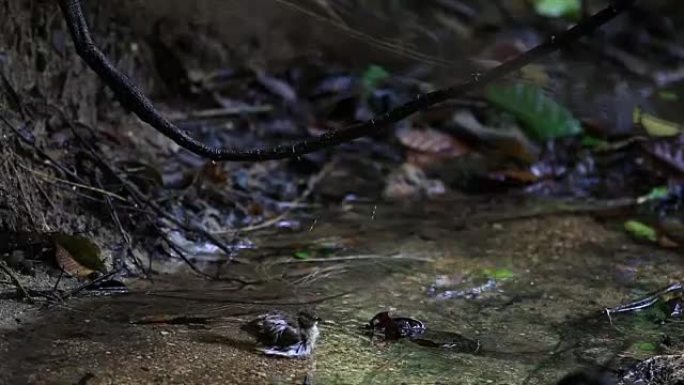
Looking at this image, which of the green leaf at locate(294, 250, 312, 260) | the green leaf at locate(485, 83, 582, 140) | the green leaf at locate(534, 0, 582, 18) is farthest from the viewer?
the green leaf at locate(534, 0, 582, 18)

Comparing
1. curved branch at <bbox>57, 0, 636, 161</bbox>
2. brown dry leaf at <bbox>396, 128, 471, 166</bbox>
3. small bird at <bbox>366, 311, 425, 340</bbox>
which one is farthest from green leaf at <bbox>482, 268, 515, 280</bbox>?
brown dry leaf at <bbox>396, 128, 471, 166</bbox>

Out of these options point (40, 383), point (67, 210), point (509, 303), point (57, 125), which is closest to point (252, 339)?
point (40, 383)

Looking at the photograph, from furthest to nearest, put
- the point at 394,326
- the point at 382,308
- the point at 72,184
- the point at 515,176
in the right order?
the point at 515,176 → the point at 72,184 → the point at 382,308 → the point at 394,326

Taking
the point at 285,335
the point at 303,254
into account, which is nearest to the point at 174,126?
the point at 285,335

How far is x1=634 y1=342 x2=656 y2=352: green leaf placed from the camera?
5.15 feet

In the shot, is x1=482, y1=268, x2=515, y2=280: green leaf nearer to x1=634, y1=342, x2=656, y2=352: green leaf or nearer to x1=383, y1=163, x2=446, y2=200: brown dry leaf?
x1=634, y1=342, x2=656, y2=352: green leaf

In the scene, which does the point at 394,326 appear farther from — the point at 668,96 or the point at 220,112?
the point at 668,96

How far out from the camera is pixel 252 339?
1538 millimetres

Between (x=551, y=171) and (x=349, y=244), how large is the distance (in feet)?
4.15

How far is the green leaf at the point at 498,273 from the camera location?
2.01m

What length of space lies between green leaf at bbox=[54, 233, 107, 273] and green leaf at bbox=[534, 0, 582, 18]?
3.50 metres

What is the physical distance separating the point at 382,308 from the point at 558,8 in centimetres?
340

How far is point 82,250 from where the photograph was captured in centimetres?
185

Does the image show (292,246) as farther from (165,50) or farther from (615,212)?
(165,50)
